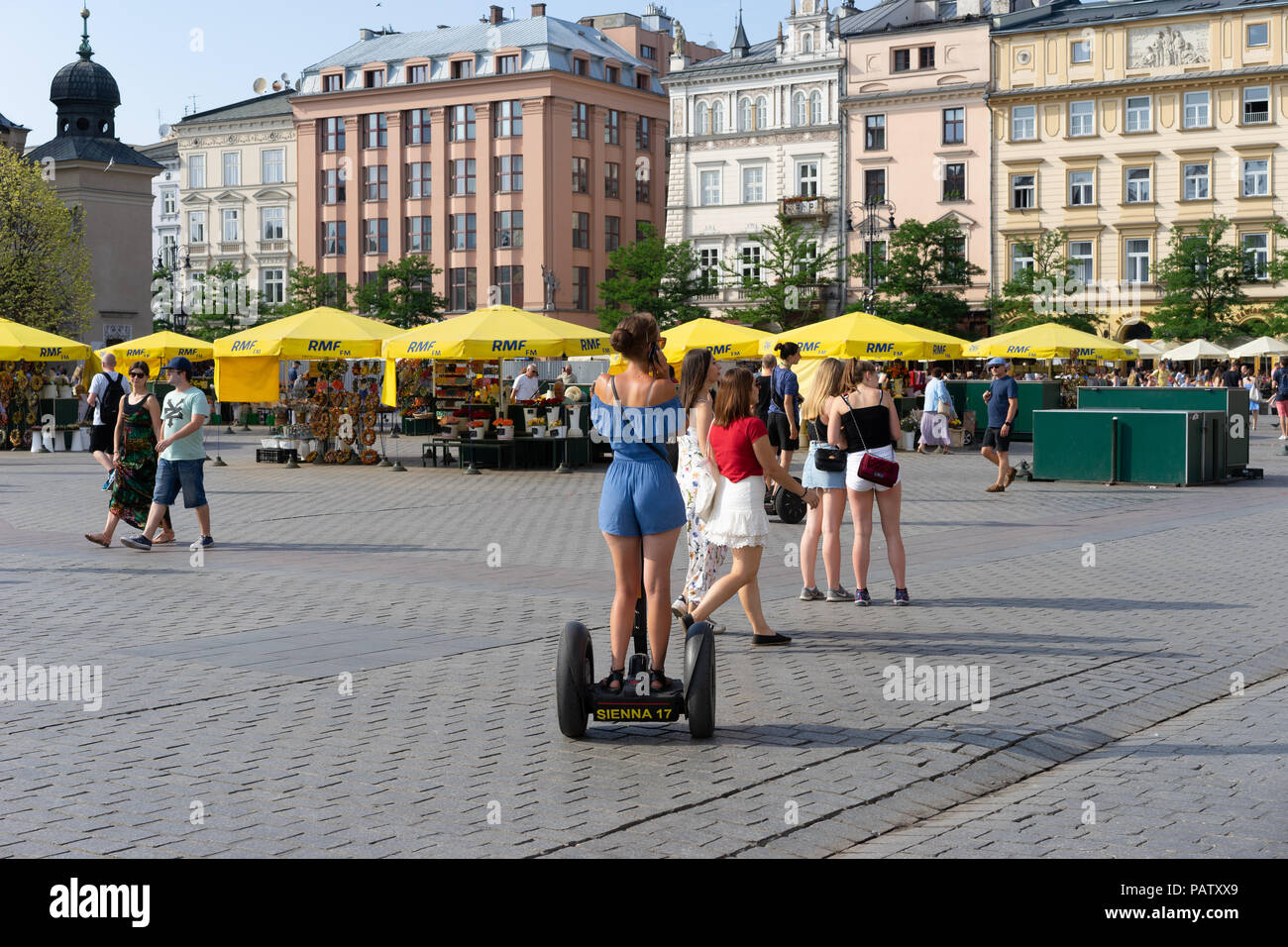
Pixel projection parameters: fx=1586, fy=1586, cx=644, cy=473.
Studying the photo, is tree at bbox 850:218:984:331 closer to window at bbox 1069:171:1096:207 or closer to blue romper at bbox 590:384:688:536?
window at bbox 1069:171:1096:207

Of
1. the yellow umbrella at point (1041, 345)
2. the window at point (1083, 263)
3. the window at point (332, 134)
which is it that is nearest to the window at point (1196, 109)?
the window at point (1083, 263)

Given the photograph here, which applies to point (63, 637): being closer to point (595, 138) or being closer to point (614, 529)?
point (614, 529)

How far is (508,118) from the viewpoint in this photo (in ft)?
268

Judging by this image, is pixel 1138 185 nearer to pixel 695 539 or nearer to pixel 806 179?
pixel 806 179

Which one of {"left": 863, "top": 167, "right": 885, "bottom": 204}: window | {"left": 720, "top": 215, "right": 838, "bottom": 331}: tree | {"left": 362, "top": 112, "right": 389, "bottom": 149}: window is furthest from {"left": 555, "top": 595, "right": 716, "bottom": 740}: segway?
{"left": 362, "top": 112, "right": 389, "bottom": 149}: window

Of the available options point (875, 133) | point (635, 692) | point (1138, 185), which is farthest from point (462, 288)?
point (635, 692)

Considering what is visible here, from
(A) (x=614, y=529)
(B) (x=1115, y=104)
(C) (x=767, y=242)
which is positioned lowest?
(A) (x=614, y=529)

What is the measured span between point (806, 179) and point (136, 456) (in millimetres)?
60256

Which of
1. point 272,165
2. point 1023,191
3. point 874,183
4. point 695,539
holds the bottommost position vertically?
point 695,539

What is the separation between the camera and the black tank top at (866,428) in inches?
438

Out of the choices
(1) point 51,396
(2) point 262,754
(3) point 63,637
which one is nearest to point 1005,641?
(2) point 262,754

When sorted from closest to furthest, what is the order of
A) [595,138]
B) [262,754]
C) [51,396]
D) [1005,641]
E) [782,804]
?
[782,804] < [262,754] < [1005,641] < [51,396] < [595,138]
